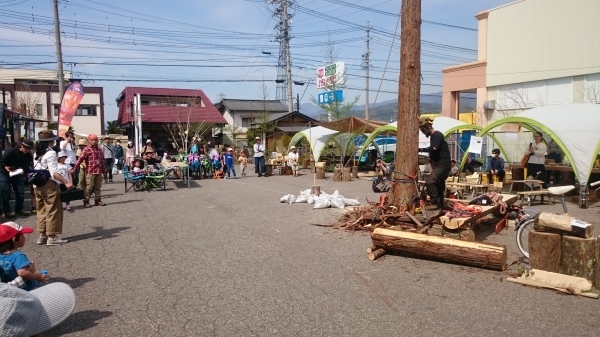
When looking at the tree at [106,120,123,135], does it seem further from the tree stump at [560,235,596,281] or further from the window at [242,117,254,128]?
the tree stump at [560,235,596,281]

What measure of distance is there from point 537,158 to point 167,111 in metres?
30.9

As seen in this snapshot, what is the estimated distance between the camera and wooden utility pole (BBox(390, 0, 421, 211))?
848 centimetres

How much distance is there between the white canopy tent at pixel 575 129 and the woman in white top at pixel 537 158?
84cm

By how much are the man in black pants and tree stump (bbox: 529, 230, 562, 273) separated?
285cm

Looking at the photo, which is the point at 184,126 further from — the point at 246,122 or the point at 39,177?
the point at 39,177

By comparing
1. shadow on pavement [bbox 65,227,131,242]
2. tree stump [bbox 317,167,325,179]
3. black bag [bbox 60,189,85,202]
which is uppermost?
black bag [bbox 60,189,85,202]

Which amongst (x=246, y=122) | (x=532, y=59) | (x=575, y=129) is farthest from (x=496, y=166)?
(x=246, y=122)

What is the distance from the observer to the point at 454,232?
6.81m

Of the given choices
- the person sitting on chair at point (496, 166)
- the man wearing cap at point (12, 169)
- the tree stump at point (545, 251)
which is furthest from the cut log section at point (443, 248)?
the person sitting on chair at point (496, 166)

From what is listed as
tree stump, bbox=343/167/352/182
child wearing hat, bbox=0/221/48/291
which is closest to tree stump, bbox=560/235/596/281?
child wearing hat, bbox=0/221/48/291

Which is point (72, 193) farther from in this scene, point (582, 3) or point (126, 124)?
point (126, 124)

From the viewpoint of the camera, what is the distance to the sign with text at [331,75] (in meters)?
27.6

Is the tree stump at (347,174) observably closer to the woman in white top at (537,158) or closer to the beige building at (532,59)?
the woman in white top at (537,158)

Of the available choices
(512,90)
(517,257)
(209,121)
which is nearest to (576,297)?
(517,257)
